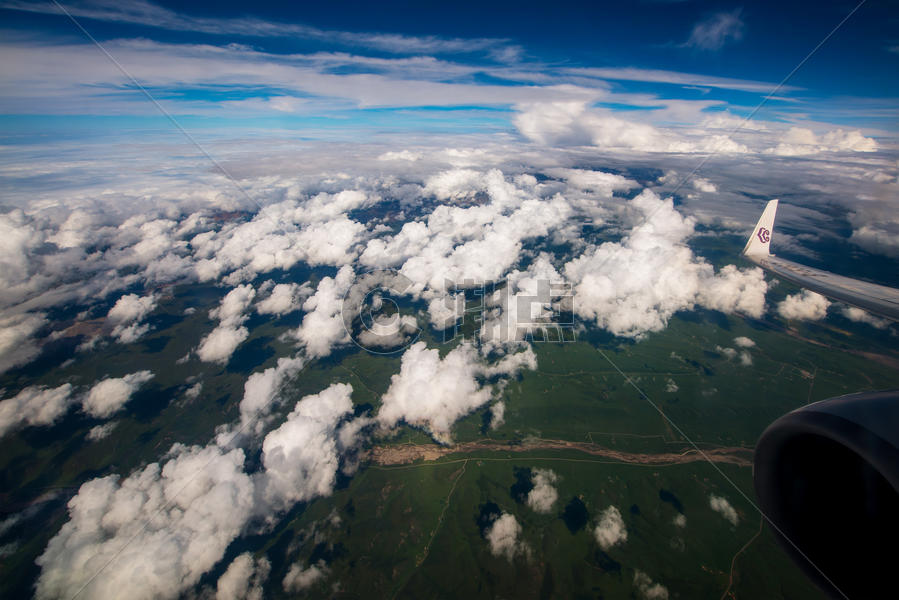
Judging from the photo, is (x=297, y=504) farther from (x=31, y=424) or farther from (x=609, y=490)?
(x=31, y=424)

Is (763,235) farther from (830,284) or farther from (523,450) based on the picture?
(523,450)

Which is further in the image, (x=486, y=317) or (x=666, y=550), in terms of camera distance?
(x=486, y=317)

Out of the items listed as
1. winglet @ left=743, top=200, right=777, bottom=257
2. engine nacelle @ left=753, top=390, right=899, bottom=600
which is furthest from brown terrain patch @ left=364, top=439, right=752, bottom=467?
engine nacelle @ left=753, top=390, right=899, bottom=600

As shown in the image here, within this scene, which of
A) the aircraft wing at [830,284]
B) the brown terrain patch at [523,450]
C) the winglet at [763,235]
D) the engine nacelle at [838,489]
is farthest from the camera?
the brown terrain patch at [523,450]

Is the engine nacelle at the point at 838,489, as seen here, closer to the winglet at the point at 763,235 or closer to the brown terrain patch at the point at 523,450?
the winglet at the point at 763,235

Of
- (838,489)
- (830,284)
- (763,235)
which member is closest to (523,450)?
(763,235)

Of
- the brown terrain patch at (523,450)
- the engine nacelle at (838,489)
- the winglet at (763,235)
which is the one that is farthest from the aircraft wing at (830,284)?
the brown terrain patch at (523,450)

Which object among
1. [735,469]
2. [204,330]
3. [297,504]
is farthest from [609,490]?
[204,330]
